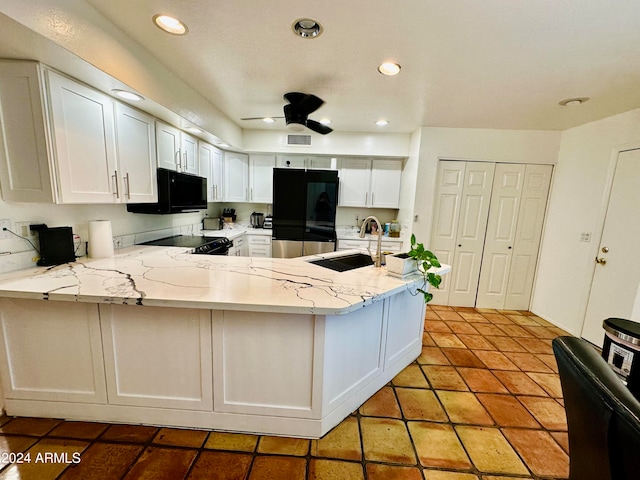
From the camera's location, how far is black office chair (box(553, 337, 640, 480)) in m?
0.58

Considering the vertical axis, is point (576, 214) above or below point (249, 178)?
below

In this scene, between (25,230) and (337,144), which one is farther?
(337,144)

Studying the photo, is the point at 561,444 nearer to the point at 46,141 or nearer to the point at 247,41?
the point at 247,41

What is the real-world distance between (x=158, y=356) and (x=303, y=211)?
250cm

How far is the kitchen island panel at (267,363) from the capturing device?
1.45 meters

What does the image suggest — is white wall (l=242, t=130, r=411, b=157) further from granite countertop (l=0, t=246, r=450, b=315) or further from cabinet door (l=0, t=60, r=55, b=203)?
cabinet door (l=0, t=60, r=55, b=203)

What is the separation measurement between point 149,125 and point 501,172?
13.8 feet

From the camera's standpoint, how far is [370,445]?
1530mm

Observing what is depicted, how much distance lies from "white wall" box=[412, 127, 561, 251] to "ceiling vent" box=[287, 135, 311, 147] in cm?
166

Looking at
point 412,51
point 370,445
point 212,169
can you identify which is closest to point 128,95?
point 212,169

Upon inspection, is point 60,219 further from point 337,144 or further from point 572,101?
point 572,101

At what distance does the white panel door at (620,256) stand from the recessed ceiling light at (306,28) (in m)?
3.29

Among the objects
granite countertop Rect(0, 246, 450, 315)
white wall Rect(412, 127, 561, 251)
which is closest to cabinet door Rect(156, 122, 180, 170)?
granite countertop Rect(0, 246, 450, 315)

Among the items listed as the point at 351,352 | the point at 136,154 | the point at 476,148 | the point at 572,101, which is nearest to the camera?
the point at 351,352
